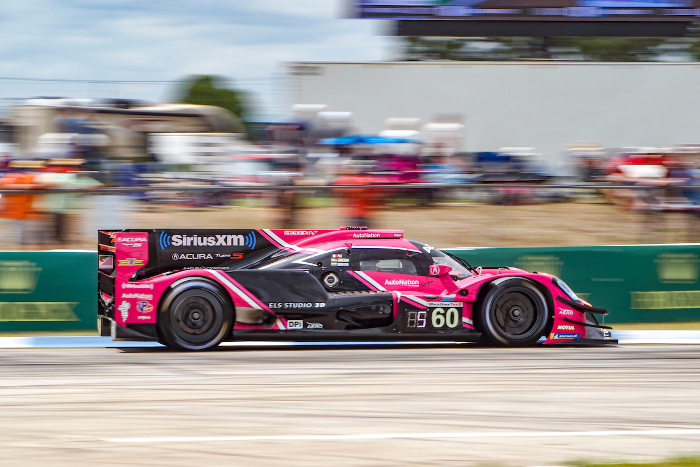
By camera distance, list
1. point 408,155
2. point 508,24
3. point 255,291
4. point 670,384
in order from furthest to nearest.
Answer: point 508,24 < point 408,155 < point 255,291 < point 670,384

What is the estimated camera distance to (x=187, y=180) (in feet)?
38.8

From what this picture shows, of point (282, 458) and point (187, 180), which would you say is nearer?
point (282, 458)

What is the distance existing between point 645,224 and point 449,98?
11159mm

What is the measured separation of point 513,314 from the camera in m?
8.18

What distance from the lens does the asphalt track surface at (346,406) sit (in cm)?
441

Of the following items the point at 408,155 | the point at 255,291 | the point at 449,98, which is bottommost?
the point at 255,291

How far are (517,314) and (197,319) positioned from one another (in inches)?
123

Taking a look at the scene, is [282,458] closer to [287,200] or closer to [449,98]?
[287,200]

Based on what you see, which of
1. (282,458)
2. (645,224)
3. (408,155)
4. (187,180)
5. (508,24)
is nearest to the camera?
(282,458)

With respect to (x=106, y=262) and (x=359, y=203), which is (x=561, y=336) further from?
(x=106, y=262)

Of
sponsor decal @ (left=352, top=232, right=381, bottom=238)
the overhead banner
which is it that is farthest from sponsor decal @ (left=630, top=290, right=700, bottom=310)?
the overhead banner

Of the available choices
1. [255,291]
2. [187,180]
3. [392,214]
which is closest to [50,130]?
[187,180]

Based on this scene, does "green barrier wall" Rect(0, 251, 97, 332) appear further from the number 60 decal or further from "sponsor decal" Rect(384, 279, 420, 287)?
the number 60 decal

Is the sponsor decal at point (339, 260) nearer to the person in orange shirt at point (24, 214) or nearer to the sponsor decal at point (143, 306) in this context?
the sponsor decal at point (143, 306)
